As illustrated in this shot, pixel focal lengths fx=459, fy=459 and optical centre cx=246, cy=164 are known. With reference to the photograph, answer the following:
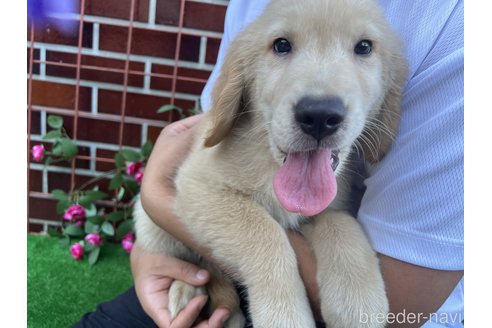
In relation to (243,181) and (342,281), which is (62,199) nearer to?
(243,181)

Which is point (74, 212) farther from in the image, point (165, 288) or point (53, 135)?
point (165, 288)

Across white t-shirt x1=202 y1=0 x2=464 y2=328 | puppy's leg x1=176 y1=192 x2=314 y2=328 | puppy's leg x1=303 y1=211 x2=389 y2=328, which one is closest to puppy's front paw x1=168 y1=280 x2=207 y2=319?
puppy's leg x1=176 y1=192 x2=314 y2=328

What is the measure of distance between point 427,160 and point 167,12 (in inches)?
73.2

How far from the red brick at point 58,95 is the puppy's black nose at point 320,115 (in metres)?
1.94

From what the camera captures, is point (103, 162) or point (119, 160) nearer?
point (119, 160)

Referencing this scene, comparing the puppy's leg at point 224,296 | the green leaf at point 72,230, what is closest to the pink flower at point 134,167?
the green leaf at point 72,230

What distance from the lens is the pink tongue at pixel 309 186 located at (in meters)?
1.34

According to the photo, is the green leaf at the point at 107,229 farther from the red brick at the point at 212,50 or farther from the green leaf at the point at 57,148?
the red brick at the point at 212,50

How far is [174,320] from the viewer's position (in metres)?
1.62

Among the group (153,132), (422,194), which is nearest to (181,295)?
Result: (422,194)

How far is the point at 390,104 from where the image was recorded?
1.43 metres

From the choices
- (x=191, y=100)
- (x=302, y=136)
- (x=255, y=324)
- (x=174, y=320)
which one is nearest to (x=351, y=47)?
(x=302, y=136)

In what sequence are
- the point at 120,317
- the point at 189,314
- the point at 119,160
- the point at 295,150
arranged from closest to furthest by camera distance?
the point at 295,150
the point at 189,314
the point at 120,317
the point at 119,160

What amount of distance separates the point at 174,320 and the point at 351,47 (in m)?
1.10
